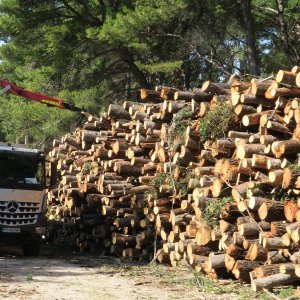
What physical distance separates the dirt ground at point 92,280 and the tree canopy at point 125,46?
908 cm

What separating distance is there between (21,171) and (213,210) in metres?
5.87

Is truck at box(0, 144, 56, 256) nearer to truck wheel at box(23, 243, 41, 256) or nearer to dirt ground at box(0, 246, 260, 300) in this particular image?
truck wheel at box(23, 243, 41, 256)

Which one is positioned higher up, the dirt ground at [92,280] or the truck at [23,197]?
the truck at [23,197]

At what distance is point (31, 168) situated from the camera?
13.2 metres

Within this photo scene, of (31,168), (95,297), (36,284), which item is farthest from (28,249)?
(95,297)

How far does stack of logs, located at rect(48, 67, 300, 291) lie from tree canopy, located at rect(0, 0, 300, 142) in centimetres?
627

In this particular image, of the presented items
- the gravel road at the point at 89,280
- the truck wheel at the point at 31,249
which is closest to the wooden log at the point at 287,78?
the gravel road at the point at 89,280

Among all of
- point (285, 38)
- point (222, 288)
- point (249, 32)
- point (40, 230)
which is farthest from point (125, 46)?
point (222, 288)

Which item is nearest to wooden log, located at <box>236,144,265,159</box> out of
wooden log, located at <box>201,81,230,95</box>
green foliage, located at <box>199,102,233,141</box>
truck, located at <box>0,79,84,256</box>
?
green foliage, located at <box>199,102,233,141</box>

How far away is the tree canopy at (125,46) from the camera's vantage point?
1919 centimetres

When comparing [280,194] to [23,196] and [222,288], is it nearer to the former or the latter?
[222,288]

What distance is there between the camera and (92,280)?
31.8ft

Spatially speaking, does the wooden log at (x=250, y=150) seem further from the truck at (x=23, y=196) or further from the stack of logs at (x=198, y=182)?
the truck at (x=23, y=196)

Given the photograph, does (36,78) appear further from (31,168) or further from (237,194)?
(237,194)
